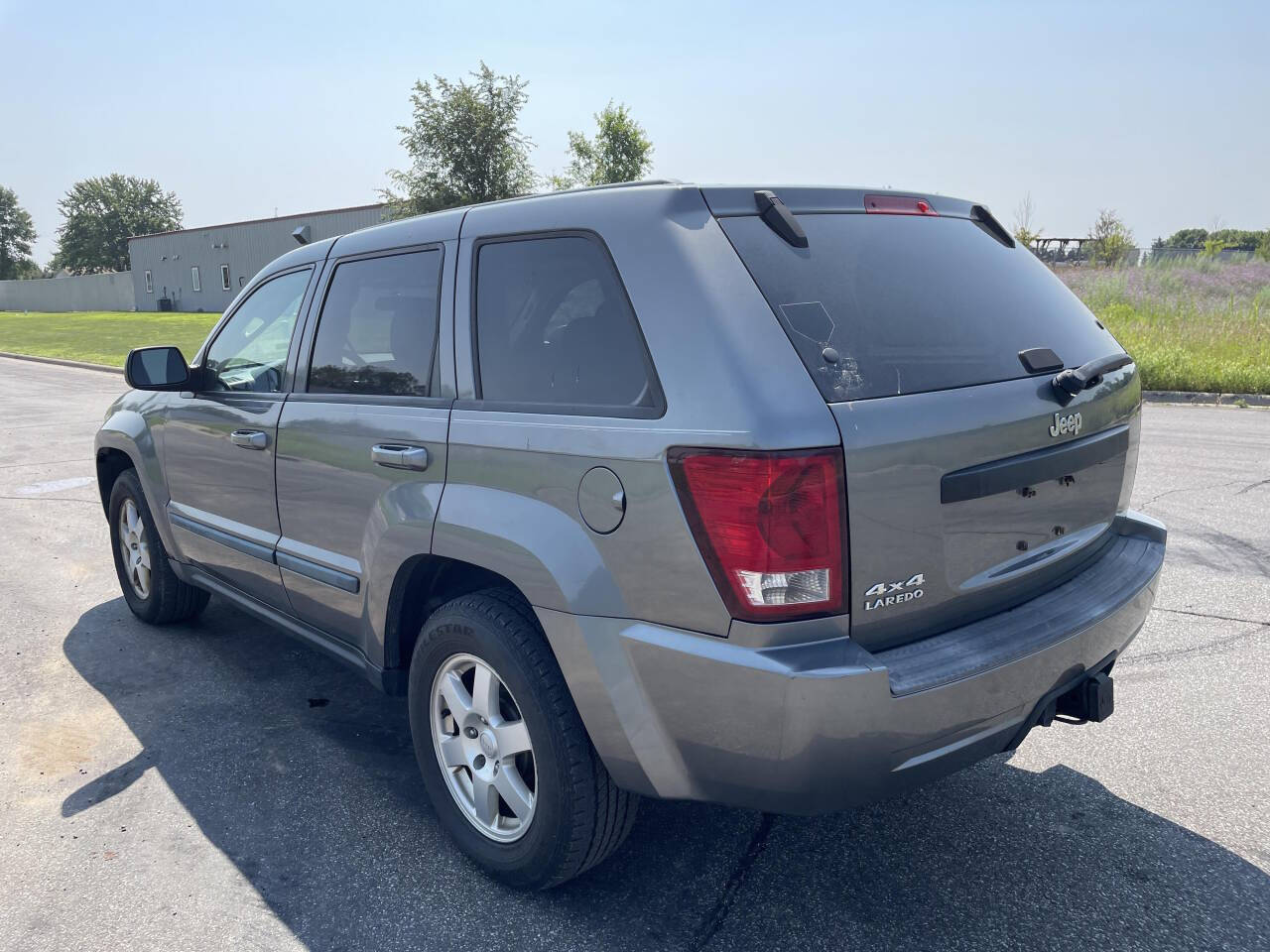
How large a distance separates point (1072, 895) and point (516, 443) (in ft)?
6.41

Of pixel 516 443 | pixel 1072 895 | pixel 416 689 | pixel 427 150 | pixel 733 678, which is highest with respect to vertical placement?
pixel 427 150

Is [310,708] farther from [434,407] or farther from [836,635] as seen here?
[836,635]

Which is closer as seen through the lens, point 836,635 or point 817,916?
point 836,635

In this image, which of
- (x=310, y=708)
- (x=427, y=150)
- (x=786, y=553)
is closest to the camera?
(x=786, y=553)

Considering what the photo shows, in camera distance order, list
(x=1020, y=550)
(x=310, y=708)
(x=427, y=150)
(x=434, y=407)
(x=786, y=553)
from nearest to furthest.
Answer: (x=786, y=553), (x=1020, y=550), (x=434, y=407), (x=310, y=708), (x=427, y=150)

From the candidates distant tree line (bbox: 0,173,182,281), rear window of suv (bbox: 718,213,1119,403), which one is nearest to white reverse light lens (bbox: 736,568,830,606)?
rear window of suv (bbox: 718,213,1119,403)

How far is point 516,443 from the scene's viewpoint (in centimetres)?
253

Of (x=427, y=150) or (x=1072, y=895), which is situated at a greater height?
(x=427, y=150)

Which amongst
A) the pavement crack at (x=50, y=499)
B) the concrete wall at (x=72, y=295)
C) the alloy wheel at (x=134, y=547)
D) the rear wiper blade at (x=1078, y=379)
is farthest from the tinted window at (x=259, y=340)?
the concrete wall at (x=72, y=295)

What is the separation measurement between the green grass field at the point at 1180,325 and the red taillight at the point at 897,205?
40.9 feet

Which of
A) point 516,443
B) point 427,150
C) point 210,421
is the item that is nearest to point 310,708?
point 210,421

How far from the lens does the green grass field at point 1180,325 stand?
1343cm

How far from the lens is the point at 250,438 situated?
144 inches

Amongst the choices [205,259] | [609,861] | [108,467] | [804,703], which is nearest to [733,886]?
[609,861]
